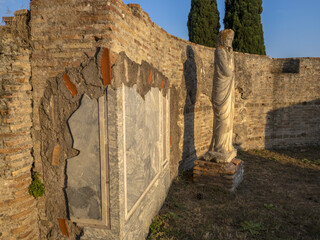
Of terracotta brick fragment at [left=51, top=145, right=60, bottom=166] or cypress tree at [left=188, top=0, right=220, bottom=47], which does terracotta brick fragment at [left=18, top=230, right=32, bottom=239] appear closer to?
terracotta brick fragment at [left=51, top=145, right=60, bottom=166]

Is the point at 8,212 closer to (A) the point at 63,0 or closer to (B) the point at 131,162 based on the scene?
(B) the point at 131,162

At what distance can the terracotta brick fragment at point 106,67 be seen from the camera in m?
2.13

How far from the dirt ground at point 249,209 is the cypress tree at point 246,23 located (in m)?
7.78

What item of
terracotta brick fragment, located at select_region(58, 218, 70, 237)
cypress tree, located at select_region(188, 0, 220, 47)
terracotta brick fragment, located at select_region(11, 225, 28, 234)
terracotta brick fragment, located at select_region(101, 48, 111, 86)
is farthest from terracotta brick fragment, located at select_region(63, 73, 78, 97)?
cypress tree, located at select_region(188, 0, 220, 47)

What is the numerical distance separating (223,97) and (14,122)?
12.0 ft

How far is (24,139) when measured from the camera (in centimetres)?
238

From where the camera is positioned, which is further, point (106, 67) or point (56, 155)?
point (56, 155)

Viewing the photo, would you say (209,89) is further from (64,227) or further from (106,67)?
(64,227)

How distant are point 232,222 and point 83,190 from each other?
7.81 ft

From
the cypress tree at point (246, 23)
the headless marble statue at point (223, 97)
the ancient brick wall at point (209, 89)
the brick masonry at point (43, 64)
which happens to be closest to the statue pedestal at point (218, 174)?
the headless marble statue at point (223, 97)

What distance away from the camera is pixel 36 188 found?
8.09 ft

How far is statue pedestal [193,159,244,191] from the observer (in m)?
4.54

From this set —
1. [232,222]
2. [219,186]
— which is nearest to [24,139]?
[232,222]

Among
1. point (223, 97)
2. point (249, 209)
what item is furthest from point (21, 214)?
point (223, 97)
